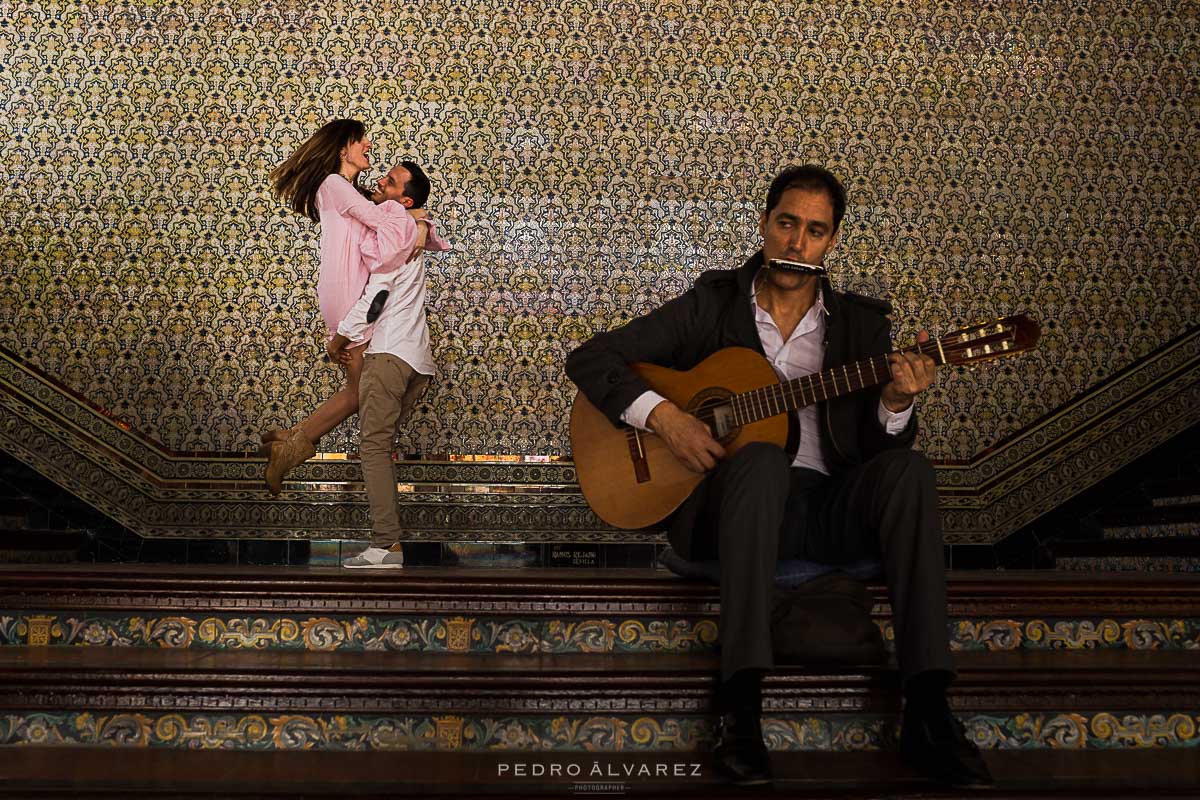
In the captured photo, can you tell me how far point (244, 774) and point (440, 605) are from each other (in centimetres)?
79

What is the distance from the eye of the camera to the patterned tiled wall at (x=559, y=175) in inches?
201

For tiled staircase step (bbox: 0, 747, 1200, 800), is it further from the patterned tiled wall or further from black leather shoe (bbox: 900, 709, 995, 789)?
the patterned tiled wall

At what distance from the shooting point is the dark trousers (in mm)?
2045

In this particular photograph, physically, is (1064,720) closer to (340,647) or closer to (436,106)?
(340,647)

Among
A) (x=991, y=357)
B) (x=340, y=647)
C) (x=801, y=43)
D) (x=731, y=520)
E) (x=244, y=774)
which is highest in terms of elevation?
(x=801, y=43)

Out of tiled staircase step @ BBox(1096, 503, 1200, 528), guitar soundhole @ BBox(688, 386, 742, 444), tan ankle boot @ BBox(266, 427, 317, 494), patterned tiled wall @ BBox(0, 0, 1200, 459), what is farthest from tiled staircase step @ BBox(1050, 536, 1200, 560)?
tan ankle boot @ BBox(266, 427, 317, 494)

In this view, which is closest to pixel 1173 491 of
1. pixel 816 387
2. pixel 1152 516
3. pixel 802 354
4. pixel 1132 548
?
pixel 1152 516

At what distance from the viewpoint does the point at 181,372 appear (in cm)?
509

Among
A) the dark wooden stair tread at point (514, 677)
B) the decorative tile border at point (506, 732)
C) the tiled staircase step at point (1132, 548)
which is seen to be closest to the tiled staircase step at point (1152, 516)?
the tiled staircase step at point (1132, 548)

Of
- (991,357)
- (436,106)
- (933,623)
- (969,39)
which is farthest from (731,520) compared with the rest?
(969,39)

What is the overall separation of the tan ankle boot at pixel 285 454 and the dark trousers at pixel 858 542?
2562 mm

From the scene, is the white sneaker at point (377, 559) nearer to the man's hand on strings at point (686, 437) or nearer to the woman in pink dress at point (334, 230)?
the woman in pink dress at point (334, 230)

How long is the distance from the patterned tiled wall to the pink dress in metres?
1.08

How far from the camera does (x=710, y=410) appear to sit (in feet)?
8.40
